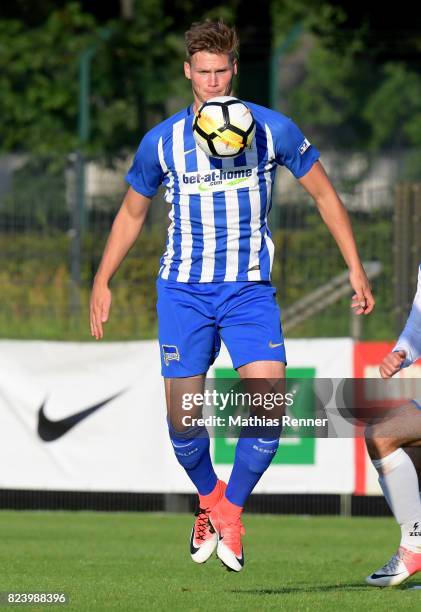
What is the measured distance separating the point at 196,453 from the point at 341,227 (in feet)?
4.88

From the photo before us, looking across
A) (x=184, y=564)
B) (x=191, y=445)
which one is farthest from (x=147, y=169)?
(x=184, y=564)

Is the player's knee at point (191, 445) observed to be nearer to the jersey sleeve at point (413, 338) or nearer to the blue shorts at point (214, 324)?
the blue shorts at point (214, 324)

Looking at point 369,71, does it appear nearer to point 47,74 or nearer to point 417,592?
point 47,74

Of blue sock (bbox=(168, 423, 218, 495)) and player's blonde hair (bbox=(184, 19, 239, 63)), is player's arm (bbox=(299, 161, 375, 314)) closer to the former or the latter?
player's blonde hair (bbox=(184, 19, 239, 63))

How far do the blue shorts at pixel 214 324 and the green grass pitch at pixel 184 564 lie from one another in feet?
4.09

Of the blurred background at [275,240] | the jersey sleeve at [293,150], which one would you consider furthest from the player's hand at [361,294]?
the blurred background at [275,240]

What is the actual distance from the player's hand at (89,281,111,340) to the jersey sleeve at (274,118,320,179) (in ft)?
3.90

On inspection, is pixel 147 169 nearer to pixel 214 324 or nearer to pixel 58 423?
pixel 214 324

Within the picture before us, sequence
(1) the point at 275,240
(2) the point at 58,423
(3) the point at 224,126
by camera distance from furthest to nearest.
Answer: (1) the point at 275,240 < (2) the point at 58,423 < (3) the point at 224,126

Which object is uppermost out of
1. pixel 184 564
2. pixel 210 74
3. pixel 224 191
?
pixel 210 74

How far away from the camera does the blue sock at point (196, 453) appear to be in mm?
8438

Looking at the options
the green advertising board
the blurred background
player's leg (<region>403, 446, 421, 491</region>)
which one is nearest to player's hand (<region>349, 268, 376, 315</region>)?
player's leg (<region>403, 446, 421, 491</region>)

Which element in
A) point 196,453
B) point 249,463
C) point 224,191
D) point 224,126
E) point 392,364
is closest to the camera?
point 224,126

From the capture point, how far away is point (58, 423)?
13.6 m
